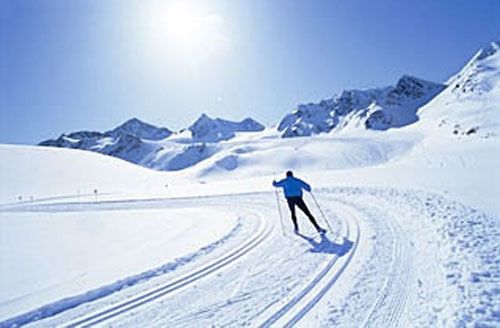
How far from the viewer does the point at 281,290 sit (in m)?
6.67

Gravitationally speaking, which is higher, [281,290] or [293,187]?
[293,187]

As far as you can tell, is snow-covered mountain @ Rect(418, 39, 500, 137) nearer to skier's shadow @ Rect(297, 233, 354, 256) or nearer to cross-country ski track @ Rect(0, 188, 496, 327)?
skier's shadow @ Rect(297, 233, 354, 256)

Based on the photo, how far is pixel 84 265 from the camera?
9898 millimetres

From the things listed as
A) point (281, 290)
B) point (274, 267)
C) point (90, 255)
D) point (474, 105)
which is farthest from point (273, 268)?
point (474, 105)

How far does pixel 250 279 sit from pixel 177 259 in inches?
100

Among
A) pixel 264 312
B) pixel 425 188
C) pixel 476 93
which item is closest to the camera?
pixel 264 312

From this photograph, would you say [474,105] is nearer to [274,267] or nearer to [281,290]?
[274,267]

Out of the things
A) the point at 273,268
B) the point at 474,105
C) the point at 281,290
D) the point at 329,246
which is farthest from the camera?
the point at 474,105

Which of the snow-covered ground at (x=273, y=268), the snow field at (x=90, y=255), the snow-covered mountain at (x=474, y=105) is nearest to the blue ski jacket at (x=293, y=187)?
the snow-covered ground at (x=273, y=268)

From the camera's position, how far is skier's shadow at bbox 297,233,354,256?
29.0 feet

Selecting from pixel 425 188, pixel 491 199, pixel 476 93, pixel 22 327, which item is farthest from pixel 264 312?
pixel 476 93

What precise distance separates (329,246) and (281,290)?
2.97 m

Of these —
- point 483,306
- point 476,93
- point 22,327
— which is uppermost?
point 476,93

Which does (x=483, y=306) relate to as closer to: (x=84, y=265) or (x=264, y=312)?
(x=264, y=312)
